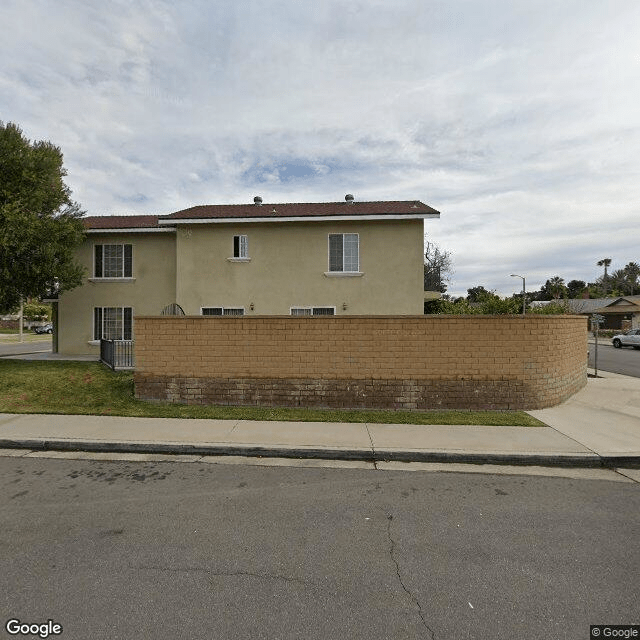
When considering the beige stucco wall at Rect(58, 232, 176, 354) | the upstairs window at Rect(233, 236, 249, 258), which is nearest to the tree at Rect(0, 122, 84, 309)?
the beige stucco wall at Rect(58, 232, 176, 354)

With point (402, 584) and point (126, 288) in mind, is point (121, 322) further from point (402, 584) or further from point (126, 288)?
point (402, 584)

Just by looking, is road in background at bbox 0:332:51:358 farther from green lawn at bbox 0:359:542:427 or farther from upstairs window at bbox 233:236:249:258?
upstairs window at bbox 233:236:249:258

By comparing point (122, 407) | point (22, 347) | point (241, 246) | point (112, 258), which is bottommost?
point (22, 347)

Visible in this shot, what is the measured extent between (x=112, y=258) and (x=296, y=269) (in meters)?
8.20

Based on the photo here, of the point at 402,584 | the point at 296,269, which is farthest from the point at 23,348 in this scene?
the point at 402,584

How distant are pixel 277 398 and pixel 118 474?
11.8 ft

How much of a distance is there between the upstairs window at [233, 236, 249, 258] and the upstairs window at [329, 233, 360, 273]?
3.41 meters

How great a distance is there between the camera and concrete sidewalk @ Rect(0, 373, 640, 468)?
5.51 meters

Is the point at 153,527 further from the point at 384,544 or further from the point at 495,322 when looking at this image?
the point at 495,322

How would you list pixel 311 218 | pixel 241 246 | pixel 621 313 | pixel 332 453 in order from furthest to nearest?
pixel 621 313
pixel 241 246
pixel 311 218
pixel 332 453

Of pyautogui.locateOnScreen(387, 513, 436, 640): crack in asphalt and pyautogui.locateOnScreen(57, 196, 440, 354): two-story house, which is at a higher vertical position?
pyautogui.locateOnScreen(57, 196, 440, 354): two-story house

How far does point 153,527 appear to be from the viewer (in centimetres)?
368

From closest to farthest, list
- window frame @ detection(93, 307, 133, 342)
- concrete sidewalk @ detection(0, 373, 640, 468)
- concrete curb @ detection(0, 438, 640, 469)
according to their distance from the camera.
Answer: concrete curb @ detection(0, 438, 640, 469) → concrete sidewalk @ detection(0, 373, 640, 468) → window frame @ detection(93, 307, 133, 342)

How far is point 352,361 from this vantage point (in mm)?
8070
